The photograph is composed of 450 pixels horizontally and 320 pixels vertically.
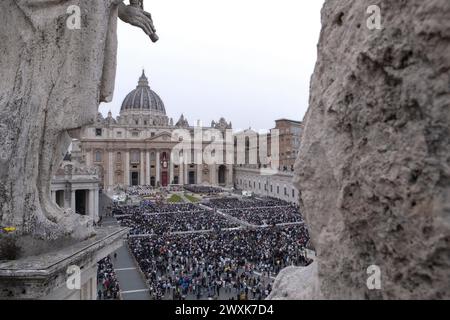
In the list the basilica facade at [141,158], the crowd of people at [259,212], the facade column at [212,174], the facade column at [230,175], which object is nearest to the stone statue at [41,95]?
the crowd of people at [259,212]

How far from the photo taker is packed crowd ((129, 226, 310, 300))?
42.5 feet

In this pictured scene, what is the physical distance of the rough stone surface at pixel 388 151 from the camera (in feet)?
4.98

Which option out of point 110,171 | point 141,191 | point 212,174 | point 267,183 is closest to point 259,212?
point 267,183

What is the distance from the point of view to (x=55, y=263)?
284 cm

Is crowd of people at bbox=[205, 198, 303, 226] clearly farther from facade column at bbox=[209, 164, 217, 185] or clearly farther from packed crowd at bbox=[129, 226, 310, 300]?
facade column at bbox=[209, 164, 217, 185]

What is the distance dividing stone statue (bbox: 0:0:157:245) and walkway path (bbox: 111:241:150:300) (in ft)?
31.4

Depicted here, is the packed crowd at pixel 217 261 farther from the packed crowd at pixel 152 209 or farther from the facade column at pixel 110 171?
the facade column at pixel 110 171

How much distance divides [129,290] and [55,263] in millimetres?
11051

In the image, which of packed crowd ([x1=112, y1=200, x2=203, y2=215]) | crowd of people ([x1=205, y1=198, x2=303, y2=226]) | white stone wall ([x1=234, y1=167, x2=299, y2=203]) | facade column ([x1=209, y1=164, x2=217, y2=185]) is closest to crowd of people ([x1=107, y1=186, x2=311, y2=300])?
crowd of people ([x1=205, y1=198, x2=303, y2=226])

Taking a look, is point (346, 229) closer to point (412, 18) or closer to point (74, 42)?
point (412, 18)

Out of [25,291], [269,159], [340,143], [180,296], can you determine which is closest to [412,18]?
[340,143]

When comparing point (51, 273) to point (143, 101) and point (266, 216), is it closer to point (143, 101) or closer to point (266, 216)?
point (266, 216)

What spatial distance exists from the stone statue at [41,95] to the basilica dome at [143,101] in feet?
254

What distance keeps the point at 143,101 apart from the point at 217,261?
68.2m
